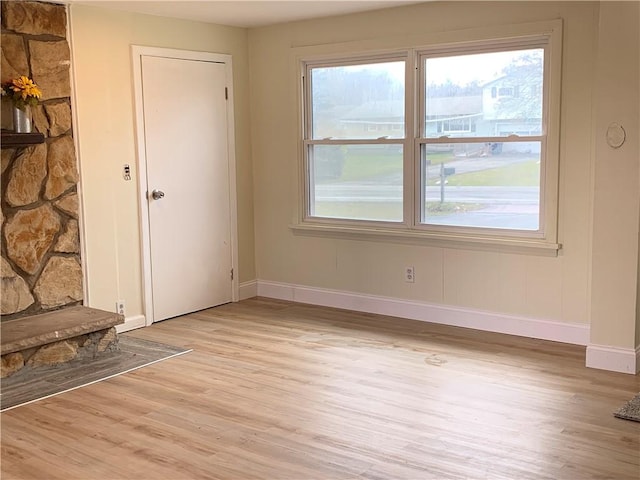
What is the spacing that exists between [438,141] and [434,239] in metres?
0.71

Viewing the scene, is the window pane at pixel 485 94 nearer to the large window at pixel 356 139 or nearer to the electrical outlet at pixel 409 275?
the large window at pixel 356 139

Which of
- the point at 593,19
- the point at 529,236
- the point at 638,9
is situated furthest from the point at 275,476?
the point at 593,19

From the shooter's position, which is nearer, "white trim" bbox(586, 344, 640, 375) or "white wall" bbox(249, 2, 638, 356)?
"white trim" bbox(586, 344, 640, 375)

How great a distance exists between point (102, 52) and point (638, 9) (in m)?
3.38

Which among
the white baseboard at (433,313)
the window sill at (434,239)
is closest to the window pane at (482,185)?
the window sill at (434,239)

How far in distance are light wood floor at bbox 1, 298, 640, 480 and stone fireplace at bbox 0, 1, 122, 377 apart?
59 cm

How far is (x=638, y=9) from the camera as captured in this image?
379 cm

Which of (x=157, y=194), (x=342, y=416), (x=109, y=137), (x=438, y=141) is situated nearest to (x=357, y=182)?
(x=438, y=141)

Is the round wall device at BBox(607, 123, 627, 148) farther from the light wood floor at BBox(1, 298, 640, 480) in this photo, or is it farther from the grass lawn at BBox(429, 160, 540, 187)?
the light wood floor at BBox(1, 298, 640, 480)

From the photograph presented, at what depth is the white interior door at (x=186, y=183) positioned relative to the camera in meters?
5.30

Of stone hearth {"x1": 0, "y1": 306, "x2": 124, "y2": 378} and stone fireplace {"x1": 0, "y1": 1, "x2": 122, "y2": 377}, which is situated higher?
stone fireplace {"x1": 0, "y1": 1, "x2": 122, "y2": 377}

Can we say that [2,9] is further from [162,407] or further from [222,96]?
[162,407]

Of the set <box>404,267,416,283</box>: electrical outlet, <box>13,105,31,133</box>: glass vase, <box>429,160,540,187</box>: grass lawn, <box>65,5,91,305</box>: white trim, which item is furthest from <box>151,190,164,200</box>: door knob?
<box>429,160,540,187</box>: grass lawn

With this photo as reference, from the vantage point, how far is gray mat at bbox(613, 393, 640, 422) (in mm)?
3416
